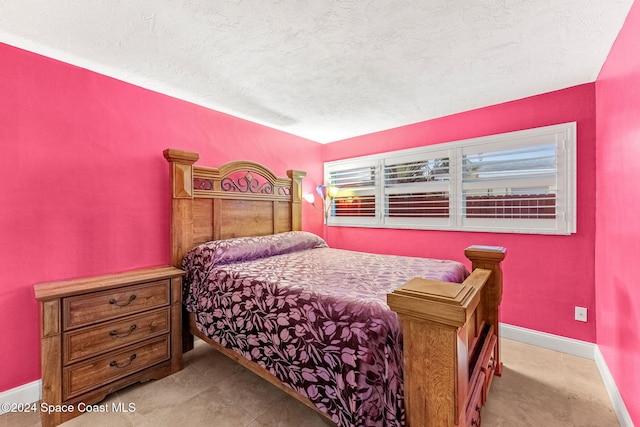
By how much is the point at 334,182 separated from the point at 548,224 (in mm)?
2522

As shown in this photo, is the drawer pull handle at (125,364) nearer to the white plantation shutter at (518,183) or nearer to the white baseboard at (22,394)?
the white baseboard at (22,394)

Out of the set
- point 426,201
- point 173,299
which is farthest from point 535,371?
point 173,299

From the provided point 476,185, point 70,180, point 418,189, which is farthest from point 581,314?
point 70,180

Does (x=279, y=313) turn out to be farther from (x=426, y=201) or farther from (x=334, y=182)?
(x=334, y=182)

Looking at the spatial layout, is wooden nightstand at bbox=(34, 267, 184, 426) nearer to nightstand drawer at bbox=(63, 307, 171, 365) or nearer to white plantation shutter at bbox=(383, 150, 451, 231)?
nightstand drawer at bbox=(63, 307, 171, 365)

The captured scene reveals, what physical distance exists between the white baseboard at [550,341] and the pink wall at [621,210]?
0.20 m

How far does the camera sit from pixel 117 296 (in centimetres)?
183

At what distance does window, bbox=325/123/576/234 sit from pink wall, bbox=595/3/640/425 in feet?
0.89

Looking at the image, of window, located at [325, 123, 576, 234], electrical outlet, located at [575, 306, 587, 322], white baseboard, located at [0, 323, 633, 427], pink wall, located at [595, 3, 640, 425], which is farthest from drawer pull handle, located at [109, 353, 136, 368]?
electrical outlet, located at [575, 306, 587, 322]

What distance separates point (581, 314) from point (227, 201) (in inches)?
132

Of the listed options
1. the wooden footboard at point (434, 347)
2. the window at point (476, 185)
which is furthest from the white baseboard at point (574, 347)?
the wooden footboard at point (434, 347)

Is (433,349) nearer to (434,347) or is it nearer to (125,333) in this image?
(434,347)

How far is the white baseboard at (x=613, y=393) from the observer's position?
1514 mm

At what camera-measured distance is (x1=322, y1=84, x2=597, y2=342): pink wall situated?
89.5 inches
